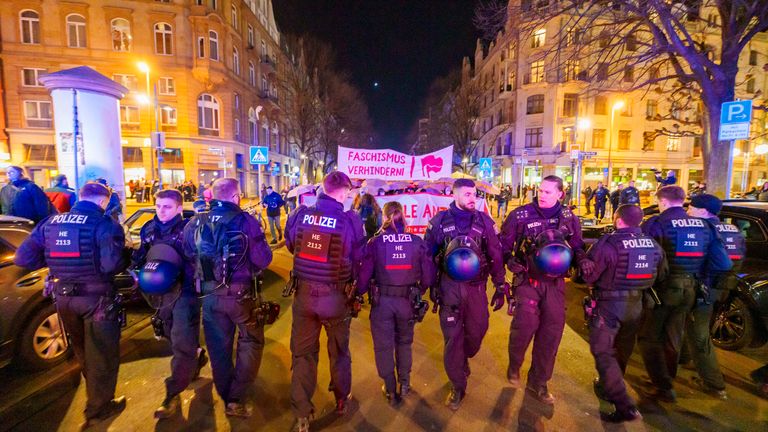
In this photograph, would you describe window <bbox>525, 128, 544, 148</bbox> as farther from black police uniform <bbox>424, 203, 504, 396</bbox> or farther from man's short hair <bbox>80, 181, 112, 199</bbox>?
man's short hair <bbox>80, 181, 112, 199</bbox>


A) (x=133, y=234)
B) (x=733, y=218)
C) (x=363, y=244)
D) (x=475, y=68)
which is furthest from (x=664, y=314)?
(x=475, y=68)

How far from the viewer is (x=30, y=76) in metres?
25.8

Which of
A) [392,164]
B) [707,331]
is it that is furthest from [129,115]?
[707,331]

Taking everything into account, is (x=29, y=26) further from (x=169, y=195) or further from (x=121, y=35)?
(x=169, y=195)

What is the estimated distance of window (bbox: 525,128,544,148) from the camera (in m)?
35.7

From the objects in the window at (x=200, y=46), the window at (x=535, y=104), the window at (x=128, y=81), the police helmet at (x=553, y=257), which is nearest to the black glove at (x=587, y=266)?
the police helmet at (x=553, y=257)

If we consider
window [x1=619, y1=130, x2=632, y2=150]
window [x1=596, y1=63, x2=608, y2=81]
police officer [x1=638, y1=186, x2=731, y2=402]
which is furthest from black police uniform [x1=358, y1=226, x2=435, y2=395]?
window [x1=619, y1=130, x2=632, y2=150]

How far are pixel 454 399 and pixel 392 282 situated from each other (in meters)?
1.29

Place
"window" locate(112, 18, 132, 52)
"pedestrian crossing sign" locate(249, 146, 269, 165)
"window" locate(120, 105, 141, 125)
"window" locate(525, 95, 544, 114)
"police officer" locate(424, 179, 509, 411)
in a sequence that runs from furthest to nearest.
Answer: "window" locate(525, 95, 544, 114) → "window" locate(120, 105, 141, 125) → "window" locate(112, 18, 132, 52) → "pedestrian crossing sign" locate(249, 146, 269, 165) → "police officer" locate(424, 179, 509, 411)

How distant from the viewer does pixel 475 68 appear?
164 feet

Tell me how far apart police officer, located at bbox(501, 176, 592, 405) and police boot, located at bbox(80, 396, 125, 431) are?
3.79 m

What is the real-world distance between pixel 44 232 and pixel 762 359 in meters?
7.70

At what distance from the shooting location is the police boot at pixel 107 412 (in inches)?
122

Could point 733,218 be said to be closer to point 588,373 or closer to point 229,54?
point 588,373
